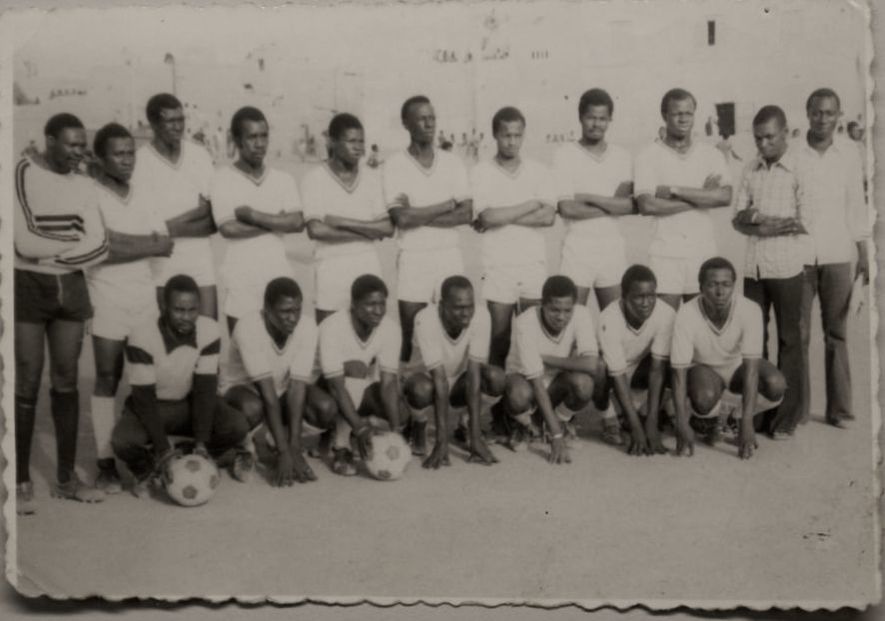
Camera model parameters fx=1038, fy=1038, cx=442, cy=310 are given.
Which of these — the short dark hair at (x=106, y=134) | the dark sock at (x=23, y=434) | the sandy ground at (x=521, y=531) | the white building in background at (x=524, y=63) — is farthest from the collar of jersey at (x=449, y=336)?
the dark sock at (x=23, y=434)

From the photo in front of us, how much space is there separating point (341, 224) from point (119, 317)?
471mm

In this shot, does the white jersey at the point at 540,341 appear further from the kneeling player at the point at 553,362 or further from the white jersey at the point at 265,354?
the white jersey at the point at 265,354

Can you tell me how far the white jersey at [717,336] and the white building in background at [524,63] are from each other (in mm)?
327

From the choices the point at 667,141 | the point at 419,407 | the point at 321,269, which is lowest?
the point at 419,407

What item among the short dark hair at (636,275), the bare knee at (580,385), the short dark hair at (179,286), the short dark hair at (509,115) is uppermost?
the short dark hair at (509,115)

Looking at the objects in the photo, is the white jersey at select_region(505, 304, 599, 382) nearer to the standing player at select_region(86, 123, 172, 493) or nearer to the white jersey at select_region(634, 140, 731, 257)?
the white jersey at select_region(634, 140, 731, 257)

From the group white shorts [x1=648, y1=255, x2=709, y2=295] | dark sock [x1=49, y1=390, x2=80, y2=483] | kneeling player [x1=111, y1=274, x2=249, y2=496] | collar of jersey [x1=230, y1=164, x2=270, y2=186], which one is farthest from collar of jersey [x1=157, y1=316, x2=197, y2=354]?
white shorts [x1=648, y1=255, x2=709, y2=295]

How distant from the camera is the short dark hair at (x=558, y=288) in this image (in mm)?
2027

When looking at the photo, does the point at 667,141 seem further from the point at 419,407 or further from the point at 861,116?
the point at 419,407

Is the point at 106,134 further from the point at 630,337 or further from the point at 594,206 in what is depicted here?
the point at 630,337

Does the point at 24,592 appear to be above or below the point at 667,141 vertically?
below

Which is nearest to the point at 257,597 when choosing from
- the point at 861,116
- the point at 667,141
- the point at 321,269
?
the point at 321,269

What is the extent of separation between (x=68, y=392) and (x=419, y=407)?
0.69 m

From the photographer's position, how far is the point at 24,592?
2.04 m
